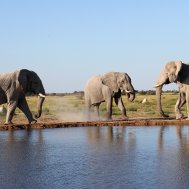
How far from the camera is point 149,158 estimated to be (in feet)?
35.6

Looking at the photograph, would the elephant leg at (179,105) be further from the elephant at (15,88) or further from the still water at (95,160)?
the elephant at (15,88)

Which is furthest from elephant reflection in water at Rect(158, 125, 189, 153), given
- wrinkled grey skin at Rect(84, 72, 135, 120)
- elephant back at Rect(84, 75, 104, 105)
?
elephant back at Rect(84, 75, 104, 105)

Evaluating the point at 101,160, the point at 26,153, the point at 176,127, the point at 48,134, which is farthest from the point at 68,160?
the point at 176,127

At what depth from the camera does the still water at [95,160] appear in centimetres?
857

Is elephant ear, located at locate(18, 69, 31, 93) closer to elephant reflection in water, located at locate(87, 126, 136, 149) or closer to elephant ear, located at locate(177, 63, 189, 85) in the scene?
elephant reflection in water, located at locate(87, 126, 136, 149)

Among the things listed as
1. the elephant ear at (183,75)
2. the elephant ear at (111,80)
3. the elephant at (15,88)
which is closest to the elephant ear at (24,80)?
the elephant at (15,88)

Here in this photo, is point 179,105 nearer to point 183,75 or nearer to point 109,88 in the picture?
point 183,75

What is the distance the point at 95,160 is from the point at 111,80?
1364cm

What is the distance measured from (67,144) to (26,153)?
76.5 inches

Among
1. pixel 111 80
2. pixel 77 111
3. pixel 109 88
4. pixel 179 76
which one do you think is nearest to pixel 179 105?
pixel 179 76

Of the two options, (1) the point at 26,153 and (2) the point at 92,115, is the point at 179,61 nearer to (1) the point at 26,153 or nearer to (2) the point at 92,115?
(2) the point at 92,115

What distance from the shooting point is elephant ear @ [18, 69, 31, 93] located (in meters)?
19.9

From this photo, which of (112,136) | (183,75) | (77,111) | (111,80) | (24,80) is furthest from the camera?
(77,111)

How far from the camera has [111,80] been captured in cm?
2411
